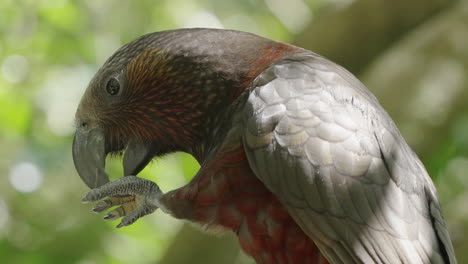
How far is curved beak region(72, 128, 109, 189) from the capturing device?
11.7 ft

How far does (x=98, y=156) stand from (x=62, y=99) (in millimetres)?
3155

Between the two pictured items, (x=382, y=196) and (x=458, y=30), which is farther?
(x=458, y=30)

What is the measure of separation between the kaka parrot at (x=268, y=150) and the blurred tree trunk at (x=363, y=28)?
76.5 inches

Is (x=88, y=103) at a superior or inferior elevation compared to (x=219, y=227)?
superior

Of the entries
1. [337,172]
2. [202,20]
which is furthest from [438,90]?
[202,20]

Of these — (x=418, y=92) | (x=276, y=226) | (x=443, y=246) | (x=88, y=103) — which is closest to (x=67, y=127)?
(x=88, y=103)

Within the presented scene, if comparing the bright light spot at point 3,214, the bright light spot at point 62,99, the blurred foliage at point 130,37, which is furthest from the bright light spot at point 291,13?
the bright light spot at point 3,214

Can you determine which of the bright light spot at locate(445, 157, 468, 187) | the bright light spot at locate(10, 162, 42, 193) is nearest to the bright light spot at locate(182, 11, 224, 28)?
the bright light spot at locate(10, 162, 42, 193)

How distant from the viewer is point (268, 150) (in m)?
2.75

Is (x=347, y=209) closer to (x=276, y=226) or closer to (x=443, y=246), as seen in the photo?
(x=276, y=226)

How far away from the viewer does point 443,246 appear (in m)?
2.90

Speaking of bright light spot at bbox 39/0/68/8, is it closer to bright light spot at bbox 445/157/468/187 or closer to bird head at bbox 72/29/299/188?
bird head at bbox 72/29/299/188

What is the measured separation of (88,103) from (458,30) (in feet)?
9.76

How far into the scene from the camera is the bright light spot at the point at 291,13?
25.5 ft
